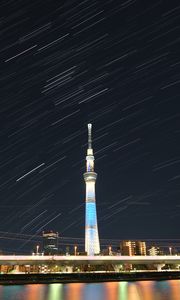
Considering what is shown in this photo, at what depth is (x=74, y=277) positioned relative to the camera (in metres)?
67.4

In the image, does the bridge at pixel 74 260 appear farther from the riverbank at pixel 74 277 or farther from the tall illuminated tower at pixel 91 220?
the tall illuminated tower at pixel 91 220

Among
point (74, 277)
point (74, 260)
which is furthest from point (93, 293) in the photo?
point (74, 260)

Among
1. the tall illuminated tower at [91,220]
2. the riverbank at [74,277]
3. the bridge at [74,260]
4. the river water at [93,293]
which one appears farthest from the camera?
the tall illuminated tower at [91,220]

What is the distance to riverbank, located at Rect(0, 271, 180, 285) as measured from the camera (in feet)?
204

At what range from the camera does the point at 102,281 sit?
65375 mm

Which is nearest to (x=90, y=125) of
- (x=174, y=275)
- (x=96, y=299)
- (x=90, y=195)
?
(x=90, y=195)

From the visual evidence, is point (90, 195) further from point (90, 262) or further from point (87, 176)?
point (90, 262)

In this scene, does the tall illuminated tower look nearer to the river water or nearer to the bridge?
the bridge

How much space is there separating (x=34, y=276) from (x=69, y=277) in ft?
20.7

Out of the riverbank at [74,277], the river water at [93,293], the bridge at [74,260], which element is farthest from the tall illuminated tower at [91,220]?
the river water at [93,293]

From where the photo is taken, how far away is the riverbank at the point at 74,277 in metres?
62.1

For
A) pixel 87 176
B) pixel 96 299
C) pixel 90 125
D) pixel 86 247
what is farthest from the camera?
pixel 90 125

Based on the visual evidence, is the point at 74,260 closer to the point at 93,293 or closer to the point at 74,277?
the point at 74,277

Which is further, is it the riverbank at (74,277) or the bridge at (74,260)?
the bridge at (74,260)
